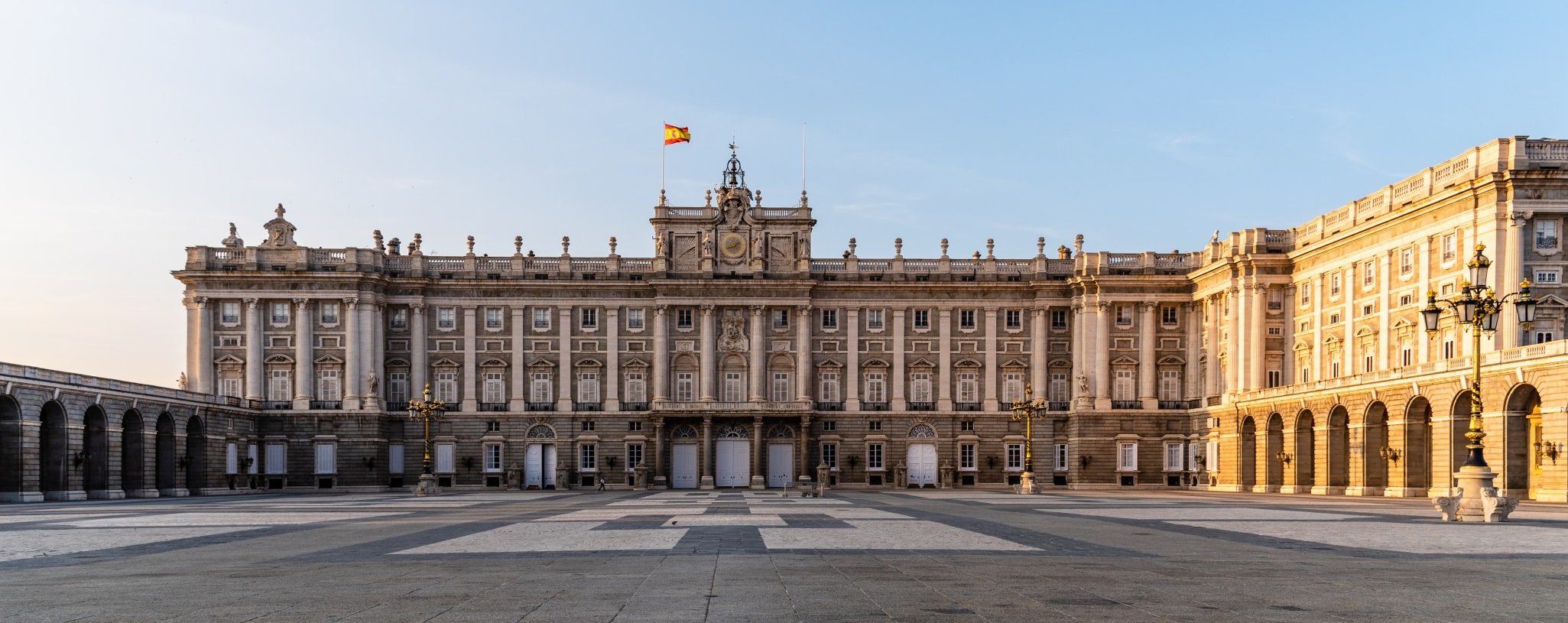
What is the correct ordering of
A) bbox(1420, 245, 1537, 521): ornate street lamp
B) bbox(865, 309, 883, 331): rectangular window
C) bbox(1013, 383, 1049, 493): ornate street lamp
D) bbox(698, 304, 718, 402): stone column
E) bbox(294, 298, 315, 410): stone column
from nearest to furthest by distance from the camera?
bbox(1420, 245, 1537, 521): ornate street lamp → bbox(1013, 383, 1049, 493): ornate street lamp → bbox(294, 298, 315, 410): stone column → bbox(698, 304, 718, 402): stone column → bbox(865, 309, 883, 331): rectangular window

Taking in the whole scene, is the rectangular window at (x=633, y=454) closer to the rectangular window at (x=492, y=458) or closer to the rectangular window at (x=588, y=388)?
the rectangular window at (x=588, y=388)

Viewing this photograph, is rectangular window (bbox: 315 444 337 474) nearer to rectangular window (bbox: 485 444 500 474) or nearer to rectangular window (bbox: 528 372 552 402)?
rectangular window (bbox: 485 444 500 474)

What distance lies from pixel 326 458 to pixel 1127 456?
52.6m

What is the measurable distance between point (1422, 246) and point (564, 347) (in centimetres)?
5409

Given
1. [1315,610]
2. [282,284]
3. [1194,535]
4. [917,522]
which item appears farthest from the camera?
[282,284]

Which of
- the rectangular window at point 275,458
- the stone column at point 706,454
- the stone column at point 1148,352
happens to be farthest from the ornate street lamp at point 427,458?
the stone column at point 1148,352

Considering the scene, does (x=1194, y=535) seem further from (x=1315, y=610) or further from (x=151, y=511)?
(x=151, y=511)

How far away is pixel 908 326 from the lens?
9619 cm

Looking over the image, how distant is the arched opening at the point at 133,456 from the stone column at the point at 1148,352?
60.5m

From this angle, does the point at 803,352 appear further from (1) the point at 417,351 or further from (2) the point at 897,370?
(1) the point at 417,351

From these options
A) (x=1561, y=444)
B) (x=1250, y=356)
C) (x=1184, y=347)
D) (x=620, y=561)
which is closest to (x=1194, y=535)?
(x=620, y=561)

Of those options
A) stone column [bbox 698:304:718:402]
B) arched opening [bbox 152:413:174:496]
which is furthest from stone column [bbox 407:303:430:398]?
stone column [bbox 698:304:718:402]

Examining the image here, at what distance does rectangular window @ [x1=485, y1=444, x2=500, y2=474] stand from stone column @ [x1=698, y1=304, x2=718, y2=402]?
46.4 feet

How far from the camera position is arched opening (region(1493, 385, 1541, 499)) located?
2170 inches
